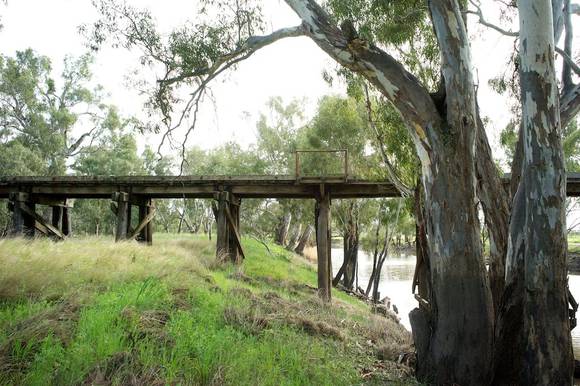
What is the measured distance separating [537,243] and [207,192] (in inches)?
435

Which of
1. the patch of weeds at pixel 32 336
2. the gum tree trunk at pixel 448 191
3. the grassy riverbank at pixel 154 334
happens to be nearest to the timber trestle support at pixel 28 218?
the grassy riverbank at pixel 154 334

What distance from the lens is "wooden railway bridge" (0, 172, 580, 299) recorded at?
1366 centimetres

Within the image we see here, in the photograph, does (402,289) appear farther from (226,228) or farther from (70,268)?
(70,268)

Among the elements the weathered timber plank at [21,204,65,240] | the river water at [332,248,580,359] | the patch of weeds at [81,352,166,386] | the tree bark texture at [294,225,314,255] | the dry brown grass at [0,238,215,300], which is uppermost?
the weathered timber plank at [21,204,65,240]

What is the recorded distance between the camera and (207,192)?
1441cm

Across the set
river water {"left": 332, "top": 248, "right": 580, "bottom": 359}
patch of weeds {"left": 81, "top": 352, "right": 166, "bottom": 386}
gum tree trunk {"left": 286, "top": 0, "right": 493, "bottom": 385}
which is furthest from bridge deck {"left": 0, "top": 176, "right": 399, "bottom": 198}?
patch of weeds {"left": 81, "top": 352, "right": 166, "bottom": 386}

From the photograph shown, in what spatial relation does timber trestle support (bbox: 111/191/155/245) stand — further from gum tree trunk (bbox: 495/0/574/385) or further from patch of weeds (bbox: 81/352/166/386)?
gum tree trunk (bbox: 495/0/574/385)

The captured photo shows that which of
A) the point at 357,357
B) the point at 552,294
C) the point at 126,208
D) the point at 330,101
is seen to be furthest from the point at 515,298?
the point at 330,101

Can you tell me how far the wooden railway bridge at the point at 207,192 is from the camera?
13656 millimetres

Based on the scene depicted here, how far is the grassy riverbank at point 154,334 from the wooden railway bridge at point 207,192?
5.50m

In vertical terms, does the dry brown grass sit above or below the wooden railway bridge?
below

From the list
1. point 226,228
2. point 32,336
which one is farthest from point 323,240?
point 32,336

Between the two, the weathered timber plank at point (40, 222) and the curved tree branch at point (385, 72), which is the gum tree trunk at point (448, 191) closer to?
the curved tree branch at point (385, 72)

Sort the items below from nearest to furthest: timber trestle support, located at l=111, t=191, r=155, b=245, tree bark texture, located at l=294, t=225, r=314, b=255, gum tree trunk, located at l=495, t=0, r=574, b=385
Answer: gum tree trunk, located at l=495, t=0, r=574, b=385
timber trestle support, located at l=111, t=191, r=155, b=245
tree bark texture, located at l=294, t=225, r=314, b=255
